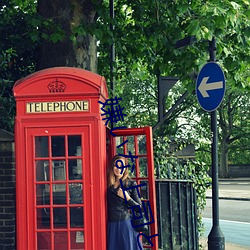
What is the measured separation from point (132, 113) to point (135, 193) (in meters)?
33.6

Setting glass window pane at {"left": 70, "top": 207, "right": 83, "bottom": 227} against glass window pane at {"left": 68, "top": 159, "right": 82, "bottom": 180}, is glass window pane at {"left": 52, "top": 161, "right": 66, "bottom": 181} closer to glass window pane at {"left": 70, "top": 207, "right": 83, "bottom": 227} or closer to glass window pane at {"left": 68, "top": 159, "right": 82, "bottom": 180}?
glass window pane at {"left": 68, "top": 159, "right": 82, "bottom": 180}

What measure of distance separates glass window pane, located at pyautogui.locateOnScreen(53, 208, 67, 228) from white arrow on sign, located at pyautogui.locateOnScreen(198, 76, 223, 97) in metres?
3.18

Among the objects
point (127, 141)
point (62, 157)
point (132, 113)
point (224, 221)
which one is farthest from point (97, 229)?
point (132, 113)

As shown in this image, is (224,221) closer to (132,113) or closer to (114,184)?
(114,184)

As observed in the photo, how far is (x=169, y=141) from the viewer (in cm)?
985

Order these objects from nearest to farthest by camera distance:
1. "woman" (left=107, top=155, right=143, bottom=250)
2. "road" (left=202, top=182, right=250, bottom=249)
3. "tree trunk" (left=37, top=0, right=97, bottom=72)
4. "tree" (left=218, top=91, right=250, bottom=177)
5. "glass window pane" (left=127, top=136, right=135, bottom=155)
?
"woman" (left=107, top=155, right=143, bottom=250), "glass window pane" (left=127, top=136, right=135, bottom=155), "tree trunk" (left=37, top=0, right=97, bottom=72), "road" (left=202, top=182, right=250, bottom=249), "tree" (left=218, top=91, right=250, bottom=177)

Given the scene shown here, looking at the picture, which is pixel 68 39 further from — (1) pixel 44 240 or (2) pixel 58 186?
(1) pixel 44 240

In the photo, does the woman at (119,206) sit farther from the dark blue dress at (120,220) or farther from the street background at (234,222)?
the street background at (234,222)

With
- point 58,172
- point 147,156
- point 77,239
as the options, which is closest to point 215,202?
point 147,156

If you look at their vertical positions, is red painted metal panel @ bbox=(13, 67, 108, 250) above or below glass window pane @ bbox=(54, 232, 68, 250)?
above

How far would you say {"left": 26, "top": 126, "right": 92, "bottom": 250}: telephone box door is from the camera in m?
5.61

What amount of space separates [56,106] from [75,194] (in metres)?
0.92

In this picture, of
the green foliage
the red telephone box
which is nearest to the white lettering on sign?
the red telephone box

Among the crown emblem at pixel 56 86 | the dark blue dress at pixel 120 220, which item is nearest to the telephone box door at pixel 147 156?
the dark blue dress at pixel 120 220
